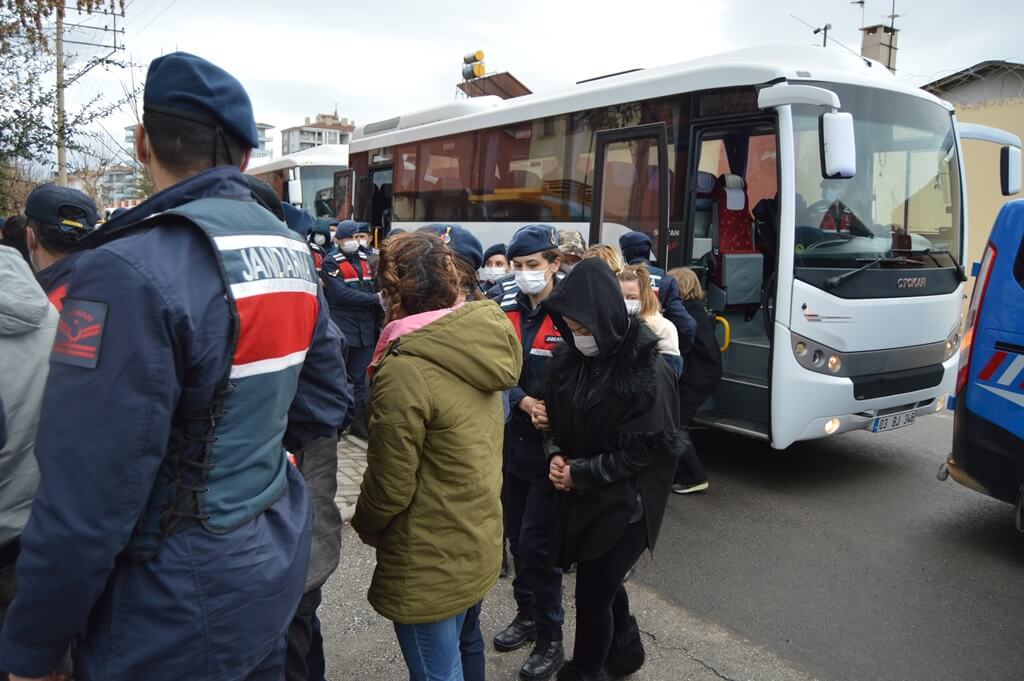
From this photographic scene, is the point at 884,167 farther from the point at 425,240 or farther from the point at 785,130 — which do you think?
the point at 425,240

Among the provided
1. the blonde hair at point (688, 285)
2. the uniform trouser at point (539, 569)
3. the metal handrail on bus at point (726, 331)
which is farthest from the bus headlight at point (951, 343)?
the uniform trouser at point (539, 569)

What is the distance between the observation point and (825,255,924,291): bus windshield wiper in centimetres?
541

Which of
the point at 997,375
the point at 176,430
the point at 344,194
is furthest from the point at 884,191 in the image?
the point at 344,194

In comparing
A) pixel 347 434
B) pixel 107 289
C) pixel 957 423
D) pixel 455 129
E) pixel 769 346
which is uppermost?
pixel 455 129

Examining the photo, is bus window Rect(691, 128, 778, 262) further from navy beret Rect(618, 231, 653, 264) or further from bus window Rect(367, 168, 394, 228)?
bus window Rect(367, 168, 394, 228)

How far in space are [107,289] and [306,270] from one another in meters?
0.47

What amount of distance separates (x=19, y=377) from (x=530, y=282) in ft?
8.29

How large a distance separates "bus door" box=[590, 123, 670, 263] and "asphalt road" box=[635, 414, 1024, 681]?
225cm

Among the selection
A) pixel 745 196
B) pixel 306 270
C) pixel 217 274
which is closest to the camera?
pixel 217 274

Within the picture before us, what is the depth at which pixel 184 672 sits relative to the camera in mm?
1477

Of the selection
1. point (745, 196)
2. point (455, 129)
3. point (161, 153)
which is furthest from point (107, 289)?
point (455, 129)

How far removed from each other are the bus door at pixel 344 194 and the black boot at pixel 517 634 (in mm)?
10320

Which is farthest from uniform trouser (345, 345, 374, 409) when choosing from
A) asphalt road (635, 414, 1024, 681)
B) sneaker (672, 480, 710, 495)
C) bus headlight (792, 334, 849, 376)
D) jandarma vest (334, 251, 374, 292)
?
bus headlight (792, 334, 849, 376)

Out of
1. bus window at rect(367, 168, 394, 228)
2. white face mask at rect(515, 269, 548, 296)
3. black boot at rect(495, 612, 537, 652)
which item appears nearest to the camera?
black boot at rect(495, 612, 537, 652)
